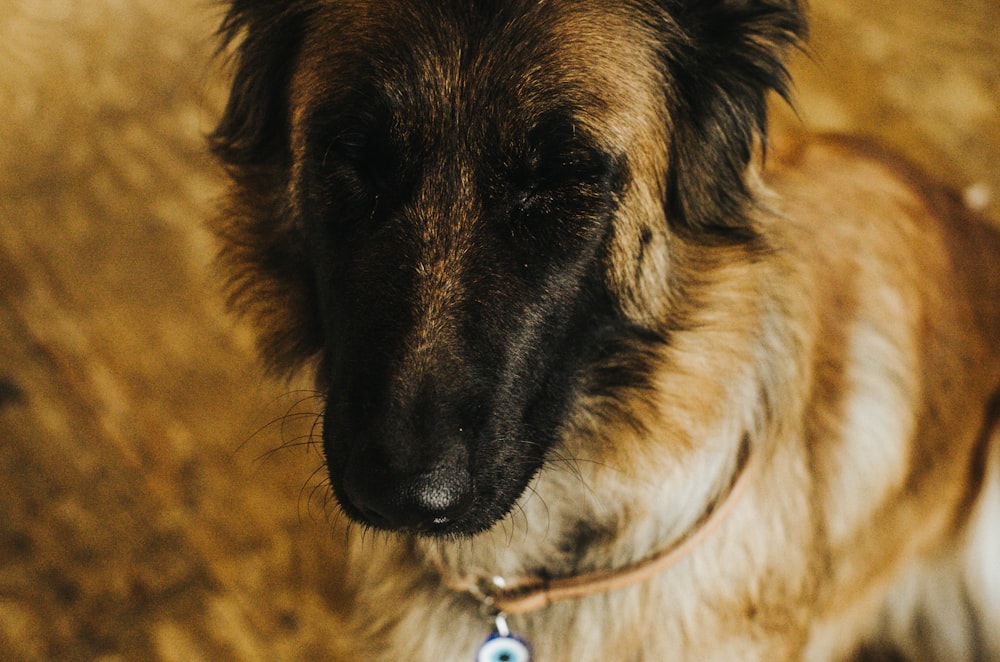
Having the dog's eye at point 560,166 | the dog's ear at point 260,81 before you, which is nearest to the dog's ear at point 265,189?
the dog's ear at point 260,81

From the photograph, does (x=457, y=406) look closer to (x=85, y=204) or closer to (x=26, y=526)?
(x=26, y=526)

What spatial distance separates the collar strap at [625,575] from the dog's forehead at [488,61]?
0.61 m

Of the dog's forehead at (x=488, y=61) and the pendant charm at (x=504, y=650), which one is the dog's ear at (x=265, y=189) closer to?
the dog's forehead at (x=488, y=61)

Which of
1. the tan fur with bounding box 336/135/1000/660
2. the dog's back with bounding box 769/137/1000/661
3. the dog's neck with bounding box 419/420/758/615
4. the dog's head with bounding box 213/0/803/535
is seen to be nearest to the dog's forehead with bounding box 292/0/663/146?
the dog's head with bounding box 213/0/803/535

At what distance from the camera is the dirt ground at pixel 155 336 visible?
1.98 m

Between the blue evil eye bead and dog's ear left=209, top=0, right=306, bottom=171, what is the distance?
0.86 metres

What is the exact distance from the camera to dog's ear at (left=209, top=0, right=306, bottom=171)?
1322 millimetres

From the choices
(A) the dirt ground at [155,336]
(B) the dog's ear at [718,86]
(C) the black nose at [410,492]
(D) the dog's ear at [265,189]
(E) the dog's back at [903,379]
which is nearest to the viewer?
(C) the black nose at [410,492]

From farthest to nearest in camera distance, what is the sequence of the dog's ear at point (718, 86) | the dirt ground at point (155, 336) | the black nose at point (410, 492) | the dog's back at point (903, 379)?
the dirt ground at point (155, 336)
the dog's back at point (903, 379)
the dog's ear at point (718, 86)
the black nose at point (410, 492)

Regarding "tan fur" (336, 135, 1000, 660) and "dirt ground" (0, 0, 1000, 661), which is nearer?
"tan fur" (336, 135, 1000, 660)

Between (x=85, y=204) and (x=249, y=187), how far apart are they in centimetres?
138

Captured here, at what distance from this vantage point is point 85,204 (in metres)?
2.60

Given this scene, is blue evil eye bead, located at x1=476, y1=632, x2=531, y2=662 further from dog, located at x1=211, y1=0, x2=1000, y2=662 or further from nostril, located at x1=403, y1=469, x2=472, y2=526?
nostril, located at x1=403, y1=469, x2=472, y2=526

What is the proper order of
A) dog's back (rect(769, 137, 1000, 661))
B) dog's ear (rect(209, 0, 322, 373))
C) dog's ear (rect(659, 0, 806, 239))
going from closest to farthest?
dog's ear (rect(659, 0, 806, 239))
dog's ear (rect(209, 0, 322, 373))
dog's back (rect(769, 137, 1000, 661))
